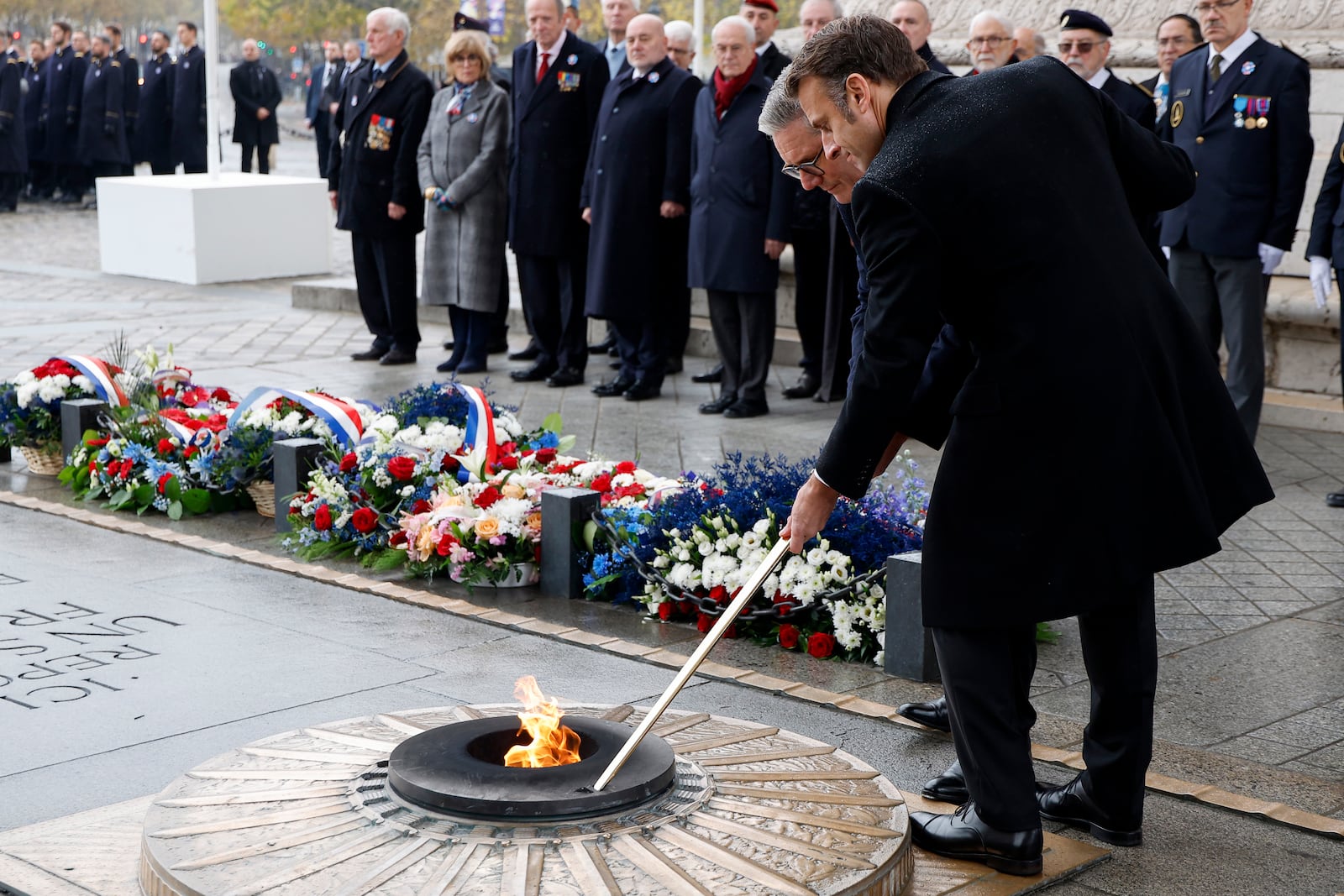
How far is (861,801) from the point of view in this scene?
315cm

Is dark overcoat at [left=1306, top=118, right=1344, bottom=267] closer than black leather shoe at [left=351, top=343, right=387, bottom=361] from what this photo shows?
Result: Yes

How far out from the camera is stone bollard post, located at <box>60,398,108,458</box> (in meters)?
6.85

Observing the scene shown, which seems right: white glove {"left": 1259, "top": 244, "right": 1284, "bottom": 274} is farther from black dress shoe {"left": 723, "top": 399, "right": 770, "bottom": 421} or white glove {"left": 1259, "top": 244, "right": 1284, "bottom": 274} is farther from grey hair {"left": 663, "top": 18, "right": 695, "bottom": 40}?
grey hair {"left": 663, "top": 18, "right": 695, "bottom": 40}

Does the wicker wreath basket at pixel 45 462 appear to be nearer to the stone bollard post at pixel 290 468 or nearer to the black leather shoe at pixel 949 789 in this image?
the stone bollard post at pixel 290 468

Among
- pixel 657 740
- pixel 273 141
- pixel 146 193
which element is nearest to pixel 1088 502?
pixel 657 740

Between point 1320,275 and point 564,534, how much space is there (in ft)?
12.5

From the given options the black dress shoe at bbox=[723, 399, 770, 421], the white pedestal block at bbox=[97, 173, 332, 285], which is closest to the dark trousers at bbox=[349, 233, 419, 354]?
the black dress shoe at bbox=[723, 399, 770, 421]

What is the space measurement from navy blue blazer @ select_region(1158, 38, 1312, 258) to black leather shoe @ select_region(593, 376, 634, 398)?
10.5 feet

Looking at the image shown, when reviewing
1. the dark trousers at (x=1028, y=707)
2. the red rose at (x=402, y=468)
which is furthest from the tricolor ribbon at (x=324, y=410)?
the dark trousers at (x=1028, y=707)

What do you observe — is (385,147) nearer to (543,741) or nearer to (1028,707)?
(543,741)

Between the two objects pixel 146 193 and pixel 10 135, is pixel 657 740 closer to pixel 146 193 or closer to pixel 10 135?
pixel 146 193

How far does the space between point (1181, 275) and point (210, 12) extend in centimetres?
915

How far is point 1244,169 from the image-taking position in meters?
7.26

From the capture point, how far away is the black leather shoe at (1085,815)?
324 cm
